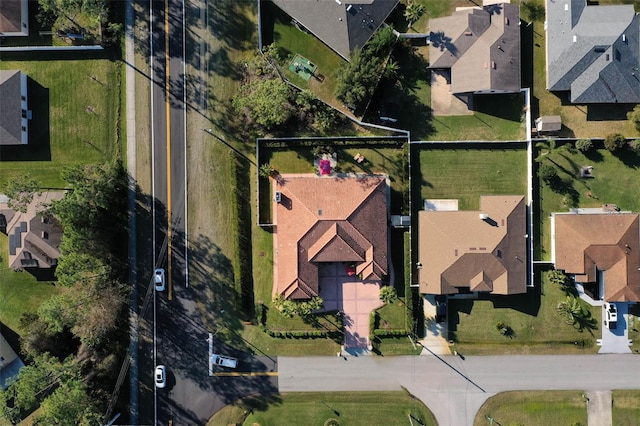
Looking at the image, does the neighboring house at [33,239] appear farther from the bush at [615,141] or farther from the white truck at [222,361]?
the bush at [615,141]

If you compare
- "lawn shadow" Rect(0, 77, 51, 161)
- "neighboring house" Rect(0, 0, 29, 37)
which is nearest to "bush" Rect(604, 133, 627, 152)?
"lawn shadow" Rect(0, 77, 51, 161)

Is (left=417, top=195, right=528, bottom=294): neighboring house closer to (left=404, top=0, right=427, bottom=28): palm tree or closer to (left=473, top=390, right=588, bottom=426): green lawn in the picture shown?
(left=473, top=390, right=588, bottom=426): green lawn

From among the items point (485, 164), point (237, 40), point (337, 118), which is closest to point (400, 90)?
point (337, 118)

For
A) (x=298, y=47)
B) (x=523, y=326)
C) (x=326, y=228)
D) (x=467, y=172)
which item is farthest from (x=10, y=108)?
(x=523, y=326)

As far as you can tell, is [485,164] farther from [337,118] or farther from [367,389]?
[367,389]

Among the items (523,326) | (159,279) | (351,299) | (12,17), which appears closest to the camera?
(12,17)

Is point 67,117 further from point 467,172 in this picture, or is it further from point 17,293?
point 467,172

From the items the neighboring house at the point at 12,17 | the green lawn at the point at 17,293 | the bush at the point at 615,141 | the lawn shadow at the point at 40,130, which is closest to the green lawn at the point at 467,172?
the bush at the point at 615,141
